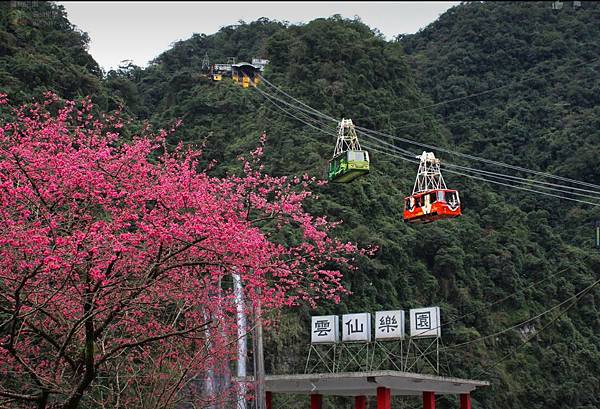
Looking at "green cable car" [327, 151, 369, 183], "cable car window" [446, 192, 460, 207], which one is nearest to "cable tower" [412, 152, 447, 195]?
"cable car window" [446, 192, 460, 207]

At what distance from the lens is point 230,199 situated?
10250mm

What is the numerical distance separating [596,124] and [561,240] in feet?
23.7

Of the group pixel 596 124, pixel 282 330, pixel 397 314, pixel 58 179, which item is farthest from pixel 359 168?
pixel 596 124

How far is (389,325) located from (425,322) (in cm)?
92

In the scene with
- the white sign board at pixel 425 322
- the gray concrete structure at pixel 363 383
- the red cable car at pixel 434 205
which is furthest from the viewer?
the white sign board at pixel 425 322

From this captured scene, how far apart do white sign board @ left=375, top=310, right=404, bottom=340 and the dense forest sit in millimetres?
Answer: 4176

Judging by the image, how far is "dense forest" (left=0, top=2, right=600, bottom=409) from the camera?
3172 cm

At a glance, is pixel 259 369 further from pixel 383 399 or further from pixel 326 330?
pixel 326 330

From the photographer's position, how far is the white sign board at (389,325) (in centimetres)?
2053

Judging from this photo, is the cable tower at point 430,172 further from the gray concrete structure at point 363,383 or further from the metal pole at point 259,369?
the metal pole at point 259,369

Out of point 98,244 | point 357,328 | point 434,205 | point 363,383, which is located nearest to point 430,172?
point 434,205

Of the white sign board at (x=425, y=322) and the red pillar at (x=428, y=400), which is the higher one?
the white sign board at (x=425, y=322)

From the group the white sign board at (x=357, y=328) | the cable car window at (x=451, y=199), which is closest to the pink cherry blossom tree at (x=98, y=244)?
the cable car window at (x=451, y=199)

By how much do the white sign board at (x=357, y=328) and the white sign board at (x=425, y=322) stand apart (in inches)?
45.0
